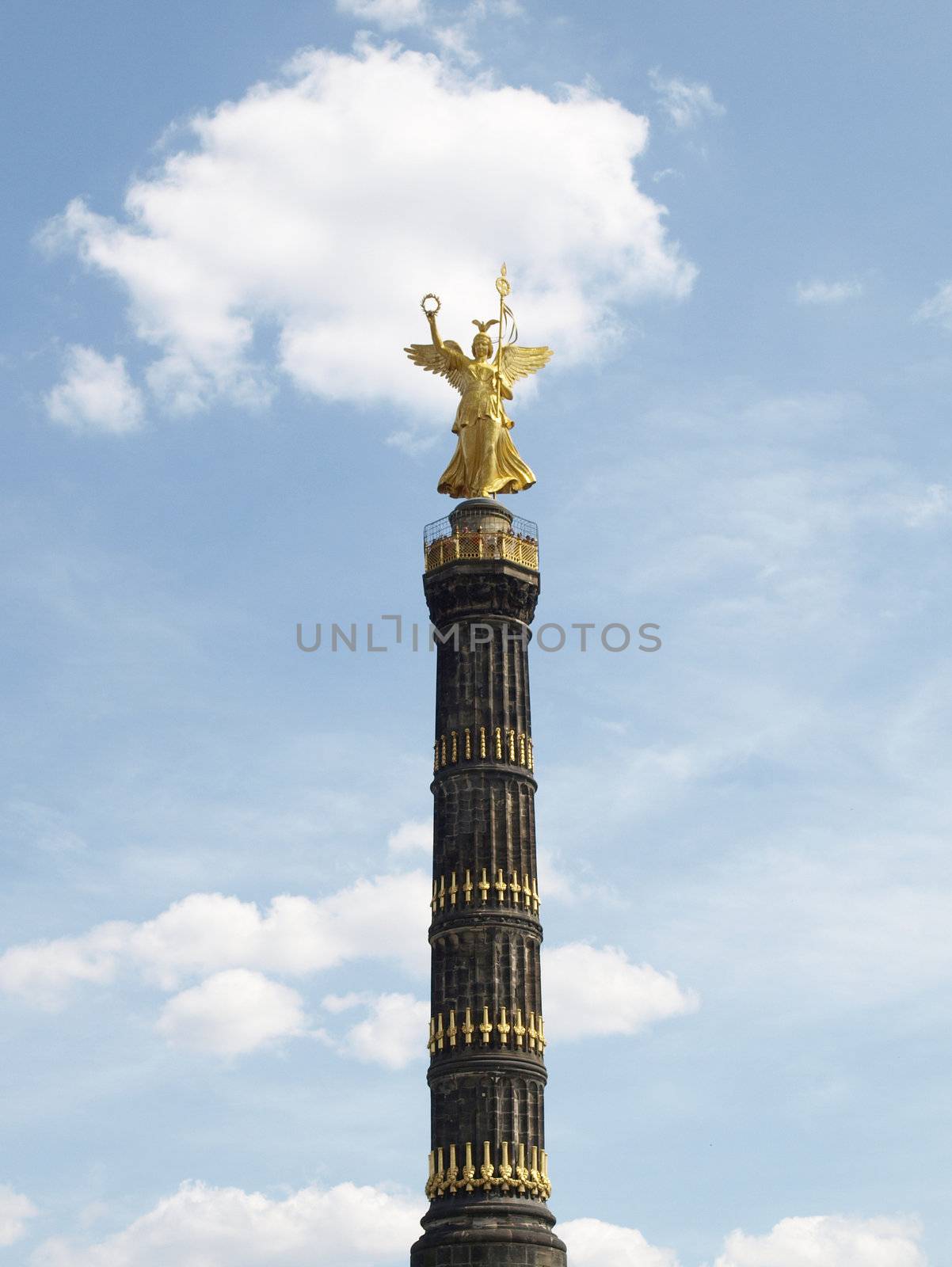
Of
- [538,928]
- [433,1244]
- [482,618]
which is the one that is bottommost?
[433,1244]

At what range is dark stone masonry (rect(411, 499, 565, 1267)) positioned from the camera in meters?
67.8

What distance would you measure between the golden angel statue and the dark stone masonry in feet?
4.48

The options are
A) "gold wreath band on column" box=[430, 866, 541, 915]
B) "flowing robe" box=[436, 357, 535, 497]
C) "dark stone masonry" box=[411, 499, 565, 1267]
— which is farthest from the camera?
"flowing robe" box=[436, 357, 535, 497]

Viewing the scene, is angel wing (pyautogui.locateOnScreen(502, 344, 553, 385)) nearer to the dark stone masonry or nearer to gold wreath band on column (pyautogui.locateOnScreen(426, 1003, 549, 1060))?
the dark stone masonry

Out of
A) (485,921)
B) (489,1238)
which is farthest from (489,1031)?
(489,1238)

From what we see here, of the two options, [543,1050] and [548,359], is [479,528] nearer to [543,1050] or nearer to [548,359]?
[548,359]

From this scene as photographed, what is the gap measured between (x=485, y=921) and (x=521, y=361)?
24.3 meters

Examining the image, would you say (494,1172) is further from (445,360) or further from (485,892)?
(445,360)

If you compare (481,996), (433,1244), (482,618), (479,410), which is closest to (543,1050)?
(481,996)

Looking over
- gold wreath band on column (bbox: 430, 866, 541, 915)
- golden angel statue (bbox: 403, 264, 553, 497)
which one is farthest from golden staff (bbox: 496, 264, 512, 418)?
gold wreath band on column (bbox: 430, 866, 541, 915)

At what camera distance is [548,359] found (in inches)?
3268

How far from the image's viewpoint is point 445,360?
8181cm

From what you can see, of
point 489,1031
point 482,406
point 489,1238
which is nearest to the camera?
point 489,1238

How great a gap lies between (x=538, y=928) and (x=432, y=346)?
25.0 m
